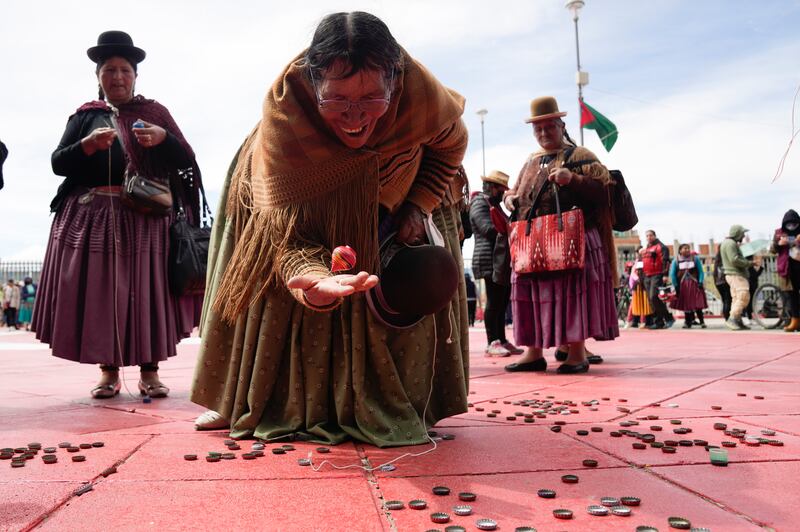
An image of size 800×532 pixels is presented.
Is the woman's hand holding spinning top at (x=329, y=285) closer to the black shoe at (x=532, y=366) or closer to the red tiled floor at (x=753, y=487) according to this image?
the red tiled floor at (x=753, y=487)

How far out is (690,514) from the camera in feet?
4.97

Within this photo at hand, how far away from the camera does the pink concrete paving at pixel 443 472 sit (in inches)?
59.2

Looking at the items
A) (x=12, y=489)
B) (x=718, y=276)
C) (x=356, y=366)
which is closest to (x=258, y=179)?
(x=356, y=366)

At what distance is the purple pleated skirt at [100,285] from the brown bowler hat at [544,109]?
2723 mm

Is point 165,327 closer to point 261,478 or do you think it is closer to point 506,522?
point 261,478

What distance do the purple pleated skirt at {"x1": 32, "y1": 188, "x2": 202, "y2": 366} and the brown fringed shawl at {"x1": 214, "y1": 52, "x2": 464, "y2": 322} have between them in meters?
1.57

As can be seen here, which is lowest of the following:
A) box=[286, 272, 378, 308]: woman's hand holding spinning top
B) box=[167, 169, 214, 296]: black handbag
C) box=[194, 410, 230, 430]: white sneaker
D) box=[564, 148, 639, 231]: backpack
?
box=[194, 410, 230, 430]: white sneaker

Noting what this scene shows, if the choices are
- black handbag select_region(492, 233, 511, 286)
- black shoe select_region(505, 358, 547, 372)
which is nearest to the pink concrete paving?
black shoe select_region(505, 358, 547, 372)

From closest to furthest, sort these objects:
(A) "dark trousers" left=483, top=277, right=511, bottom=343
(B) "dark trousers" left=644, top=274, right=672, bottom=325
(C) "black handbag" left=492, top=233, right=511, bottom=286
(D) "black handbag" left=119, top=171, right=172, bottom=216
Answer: (D) "black handbag" left=119, top=171, right=172, bottom=216 < (C) "black handbag" left=492, top=233, right=511, bottom=286 < (A) "dark trousers" left=483, top=277, right=511, bottom=343 < (B) "dark trousers" left=644, top=274, right=672, bottom=325

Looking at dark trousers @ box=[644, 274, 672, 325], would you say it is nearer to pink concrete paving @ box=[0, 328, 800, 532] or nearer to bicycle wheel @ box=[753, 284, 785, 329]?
bicycle wheel @ box=[753, 284, 785, 329]

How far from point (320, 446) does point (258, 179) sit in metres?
0.93

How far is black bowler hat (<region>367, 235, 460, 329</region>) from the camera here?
2.19m

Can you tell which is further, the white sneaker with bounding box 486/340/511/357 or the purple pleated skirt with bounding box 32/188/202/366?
the white sneaker with bounding box 486/340/511/357

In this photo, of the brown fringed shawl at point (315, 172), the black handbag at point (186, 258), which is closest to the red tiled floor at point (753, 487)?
the brown fringed shawl at point (315, 172)
